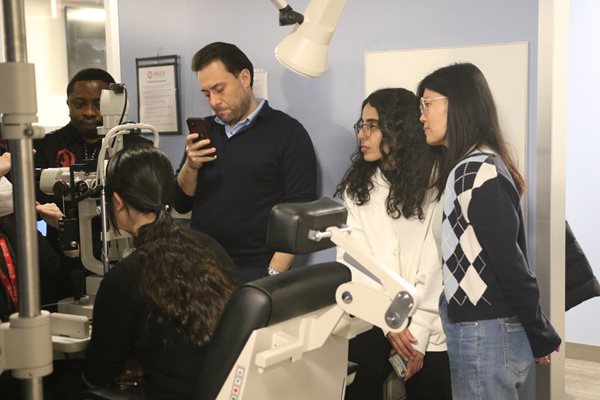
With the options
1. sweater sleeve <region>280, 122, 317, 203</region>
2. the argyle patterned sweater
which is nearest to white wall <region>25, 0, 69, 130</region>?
sweater sleeve <region>280, 122, 317, 203</region>

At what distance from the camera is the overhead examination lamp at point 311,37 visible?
1781 mm

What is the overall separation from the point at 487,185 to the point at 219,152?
48.2 inches

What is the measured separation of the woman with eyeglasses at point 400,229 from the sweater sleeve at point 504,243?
55 cm

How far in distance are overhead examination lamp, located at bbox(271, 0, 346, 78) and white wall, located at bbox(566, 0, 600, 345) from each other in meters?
2.57

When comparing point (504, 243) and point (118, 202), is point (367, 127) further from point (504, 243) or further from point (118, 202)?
point (118, 202)

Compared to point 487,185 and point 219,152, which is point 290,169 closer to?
point 219,152

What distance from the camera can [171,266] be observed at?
5.71ft

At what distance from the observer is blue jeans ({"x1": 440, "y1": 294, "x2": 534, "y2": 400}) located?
1.83m

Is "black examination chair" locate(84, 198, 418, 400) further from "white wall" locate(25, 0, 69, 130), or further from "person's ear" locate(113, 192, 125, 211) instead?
"white wall" locate(25, 0, 69, 130)

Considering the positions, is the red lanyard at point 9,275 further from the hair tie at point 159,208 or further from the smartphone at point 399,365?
the smartphone at point 399,365

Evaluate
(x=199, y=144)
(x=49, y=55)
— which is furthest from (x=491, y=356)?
(x=49, y=55)

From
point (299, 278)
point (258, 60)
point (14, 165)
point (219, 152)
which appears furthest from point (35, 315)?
point (258, 60)

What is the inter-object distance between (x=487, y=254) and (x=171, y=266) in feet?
2.69

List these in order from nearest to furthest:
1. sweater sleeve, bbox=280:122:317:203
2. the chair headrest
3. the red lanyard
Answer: the chair headrest → the red lanyard → sweater sleeve, bbox=280:122:317:203
